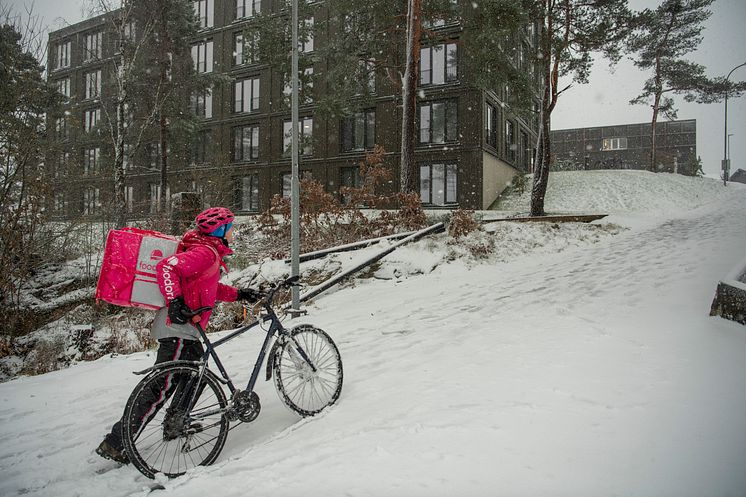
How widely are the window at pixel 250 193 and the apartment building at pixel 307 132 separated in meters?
0.08

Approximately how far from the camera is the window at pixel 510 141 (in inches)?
1189

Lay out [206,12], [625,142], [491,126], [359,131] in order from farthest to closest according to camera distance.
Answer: [625,142], [206,12], [359,131], [491,126]

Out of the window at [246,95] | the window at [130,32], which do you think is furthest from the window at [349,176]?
the window at [130,32]

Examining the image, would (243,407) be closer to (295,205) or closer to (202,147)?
(295,205)

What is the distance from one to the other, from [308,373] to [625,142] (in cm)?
6373

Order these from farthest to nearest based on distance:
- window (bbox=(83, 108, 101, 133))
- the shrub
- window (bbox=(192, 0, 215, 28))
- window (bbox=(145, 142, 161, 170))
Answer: window (bbox=(83, 108, 101, 133)) → window (bbox=(192, 0, 215, 28)) → window (bbox=(145, 142, 161, 170)) → the shrub

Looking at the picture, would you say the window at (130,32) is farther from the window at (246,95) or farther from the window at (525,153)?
the window at (525,153)

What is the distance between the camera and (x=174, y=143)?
23.0 meters

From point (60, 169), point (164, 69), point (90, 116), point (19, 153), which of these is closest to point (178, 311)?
point (19, 153)

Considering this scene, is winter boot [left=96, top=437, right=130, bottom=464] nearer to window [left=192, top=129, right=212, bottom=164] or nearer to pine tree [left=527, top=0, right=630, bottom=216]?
pine tree [left=527, top=0, right=630, bottom=216]

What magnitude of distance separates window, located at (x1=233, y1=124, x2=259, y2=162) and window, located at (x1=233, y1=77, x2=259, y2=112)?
1581 millimetres

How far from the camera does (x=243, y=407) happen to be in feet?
12.0

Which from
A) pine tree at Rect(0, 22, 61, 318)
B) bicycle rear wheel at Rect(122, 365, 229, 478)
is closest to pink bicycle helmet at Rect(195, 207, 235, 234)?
bicycle rear wheel at Rect(122, 365, 229, 478)

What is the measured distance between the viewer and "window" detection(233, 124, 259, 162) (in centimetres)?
3228
